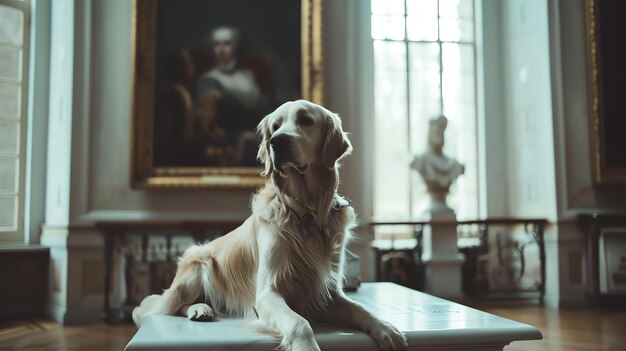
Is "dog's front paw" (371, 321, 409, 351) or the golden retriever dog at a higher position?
the golden retriever dog

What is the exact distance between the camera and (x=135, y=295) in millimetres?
4621

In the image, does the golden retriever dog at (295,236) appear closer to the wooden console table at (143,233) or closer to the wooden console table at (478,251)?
the wooden console table at (143,233)

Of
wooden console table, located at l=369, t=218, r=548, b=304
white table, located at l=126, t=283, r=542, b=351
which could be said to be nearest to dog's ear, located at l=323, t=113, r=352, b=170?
white table, located at l=126, t=283, r=542, b=351

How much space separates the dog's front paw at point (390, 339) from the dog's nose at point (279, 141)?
54cm

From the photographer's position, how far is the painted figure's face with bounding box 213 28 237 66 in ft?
16.1

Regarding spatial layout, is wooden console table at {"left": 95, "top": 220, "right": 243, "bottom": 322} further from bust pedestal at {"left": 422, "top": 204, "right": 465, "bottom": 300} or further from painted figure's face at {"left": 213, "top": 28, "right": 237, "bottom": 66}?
bust pedestal at {"left": 422, "top": 204, "right": 465, "bottom": 300}

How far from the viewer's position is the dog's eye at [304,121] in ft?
5.39

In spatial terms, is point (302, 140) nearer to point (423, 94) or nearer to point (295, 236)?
point (295, 236)

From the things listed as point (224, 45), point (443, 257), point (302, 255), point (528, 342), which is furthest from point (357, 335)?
point (224, 45)

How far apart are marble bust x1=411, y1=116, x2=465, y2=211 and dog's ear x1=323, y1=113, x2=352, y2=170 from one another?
3.45 m

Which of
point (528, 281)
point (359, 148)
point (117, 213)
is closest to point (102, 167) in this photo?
point (117, 213)

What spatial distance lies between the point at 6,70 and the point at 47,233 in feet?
4.77

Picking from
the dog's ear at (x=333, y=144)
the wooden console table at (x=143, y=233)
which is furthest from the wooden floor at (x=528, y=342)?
the dog's ear at (x=333, y=144)

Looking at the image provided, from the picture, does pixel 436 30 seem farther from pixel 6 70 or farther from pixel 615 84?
pixel 6 70
